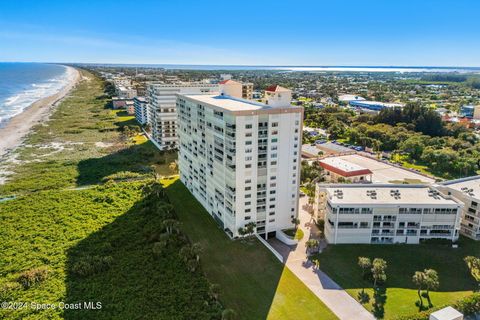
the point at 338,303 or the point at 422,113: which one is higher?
the point at 422,113

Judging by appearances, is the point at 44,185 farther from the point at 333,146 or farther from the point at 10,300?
the point at 333,146

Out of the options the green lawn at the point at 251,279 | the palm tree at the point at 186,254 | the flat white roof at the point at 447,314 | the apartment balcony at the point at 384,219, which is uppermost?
the apartment balcony at the point at 384,219

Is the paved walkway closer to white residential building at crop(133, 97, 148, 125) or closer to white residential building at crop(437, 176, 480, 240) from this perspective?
white residential building at crop(437, 176, 480, 240)

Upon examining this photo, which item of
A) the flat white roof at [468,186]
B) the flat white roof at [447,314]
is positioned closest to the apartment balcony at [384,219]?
the flat white roof at [468,186]

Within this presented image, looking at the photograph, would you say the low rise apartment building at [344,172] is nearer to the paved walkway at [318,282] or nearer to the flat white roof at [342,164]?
the flat white roof at [342,164]

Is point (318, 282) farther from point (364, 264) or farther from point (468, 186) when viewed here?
point (468, 186)

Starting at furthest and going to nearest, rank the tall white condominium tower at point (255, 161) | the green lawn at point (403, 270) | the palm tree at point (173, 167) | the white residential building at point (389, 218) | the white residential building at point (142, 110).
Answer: the white residential building at point (142, 110) < the palm tree at point (173, 167) < the white residential building at point (389, 218) < the tall white condominium tower at point (255, 161) < the green lawn at point (403, 270)

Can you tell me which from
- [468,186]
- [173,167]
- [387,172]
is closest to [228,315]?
[468,186]

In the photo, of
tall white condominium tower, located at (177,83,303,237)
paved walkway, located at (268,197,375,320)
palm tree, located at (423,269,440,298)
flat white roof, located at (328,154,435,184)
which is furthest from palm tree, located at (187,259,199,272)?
flat white roof, located at (328,154,435,184)

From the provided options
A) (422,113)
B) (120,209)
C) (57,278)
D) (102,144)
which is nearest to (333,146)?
(422,113)
